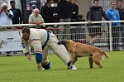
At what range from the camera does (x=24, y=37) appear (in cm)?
1594

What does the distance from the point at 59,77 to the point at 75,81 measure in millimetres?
1153

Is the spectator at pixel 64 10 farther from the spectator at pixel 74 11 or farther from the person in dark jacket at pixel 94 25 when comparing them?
the person in dark jacket at pixel 94 25

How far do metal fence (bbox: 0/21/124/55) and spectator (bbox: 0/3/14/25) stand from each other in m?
0.27

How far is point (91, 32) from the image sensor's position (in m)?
25.2

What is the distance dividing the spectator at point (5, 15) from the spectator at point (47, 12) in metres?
1.51

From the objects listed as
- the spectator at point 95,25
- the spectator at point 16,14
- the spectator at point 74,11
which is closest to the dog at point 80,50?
the spectator at point 95,25

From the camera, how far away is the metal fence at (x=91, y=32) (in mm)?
24891

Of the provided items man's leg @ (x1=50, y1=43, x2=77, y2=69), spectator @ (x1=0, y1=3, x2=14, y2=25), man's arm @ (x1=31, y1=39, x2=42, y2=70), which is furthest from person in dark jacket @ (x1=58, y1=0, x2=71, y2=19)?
man's arm @ (x1=31, y1=39, x2=42, y2=70)

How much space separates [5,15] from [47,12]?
1.94 metres

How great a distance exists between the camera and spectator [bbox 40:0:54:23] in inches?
989

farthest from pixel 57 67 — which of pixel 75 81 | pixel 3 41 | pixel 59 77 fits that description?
pixel 3 41

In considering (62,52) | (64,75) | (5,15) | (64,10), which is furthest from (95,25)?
(64,75)

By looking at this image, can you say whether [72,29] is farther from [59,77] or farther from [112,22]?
[59,77]

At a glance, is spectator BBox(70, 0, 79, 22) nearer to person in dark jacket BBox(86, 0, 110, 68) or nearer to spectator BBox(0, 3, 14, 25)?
person in dark jacket BBox(86, 0, 110, 68)
